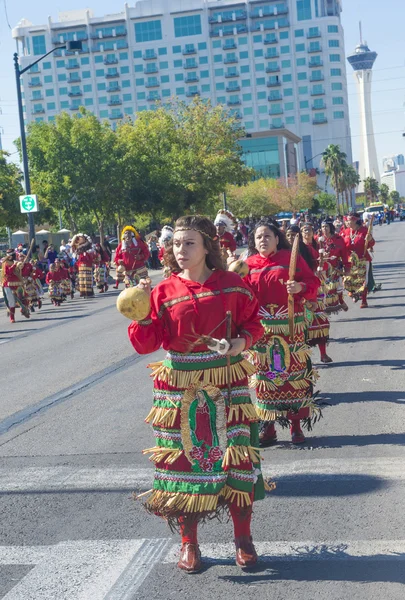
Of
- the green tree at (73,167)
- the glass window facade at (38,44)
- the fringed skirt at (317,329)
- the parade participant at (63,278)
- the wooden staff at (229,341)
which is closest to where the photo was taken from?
the wooden staff at (229,341)

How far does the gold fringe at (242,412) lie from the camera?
15.8 feet

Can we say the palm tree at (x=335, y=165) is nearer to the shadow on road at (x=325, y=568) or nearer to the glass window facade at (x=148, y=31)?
the glass window facade at (x=148, y=31)

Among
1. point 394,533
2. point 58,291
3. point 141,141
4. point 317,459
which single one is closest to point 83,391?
point 317,459

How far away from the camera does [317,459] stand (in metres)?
6.86

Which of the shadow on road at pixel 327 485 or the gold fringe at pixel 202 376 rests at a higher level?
the gold fringe at pixel 202 376

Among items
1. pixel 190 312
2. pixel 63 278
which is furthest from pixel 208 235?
pixel 63 278

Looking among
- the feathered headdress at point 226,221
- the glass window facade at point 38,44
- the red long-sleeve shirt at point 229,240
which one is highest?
the glass window facade at point 38,44

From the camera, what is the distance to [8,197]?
3944cm

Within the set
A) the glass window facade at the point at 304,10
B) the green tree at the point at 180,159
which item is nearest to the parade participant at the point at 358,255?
the green tree at the point at 180,159

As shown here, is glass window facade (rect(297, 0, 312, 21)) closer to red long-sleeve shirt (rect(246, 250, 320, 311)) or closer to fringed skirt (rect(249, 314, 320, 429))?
red long-sleeve shirt (rect(246, 250, 320, 311))

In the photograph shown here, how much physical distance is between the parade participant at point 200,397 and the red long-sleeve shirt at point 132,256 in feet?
51.9

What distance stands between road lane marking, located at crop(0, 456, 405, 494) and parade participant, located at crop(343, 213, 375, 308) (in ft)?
36.1

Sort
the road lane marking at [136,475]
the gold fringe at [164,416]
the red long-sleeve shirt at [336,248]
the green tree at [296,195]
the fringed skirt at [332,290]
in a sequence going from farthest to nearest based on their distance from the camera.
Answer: the green tree at [296,195] < the red long-sleeve shirt at [336,248] < the fringed skirt at [332,290] < the road lane marking at [136,475] < the gold fringe at [164,416]

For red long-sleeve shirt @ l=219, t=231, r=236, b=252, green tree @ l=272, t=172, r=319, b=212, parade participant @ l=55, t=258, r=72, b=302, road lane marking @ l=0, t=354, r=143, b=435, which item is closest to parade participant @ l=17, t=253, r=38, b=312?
parade participant @ l=55, t=258, r=72, b=302
